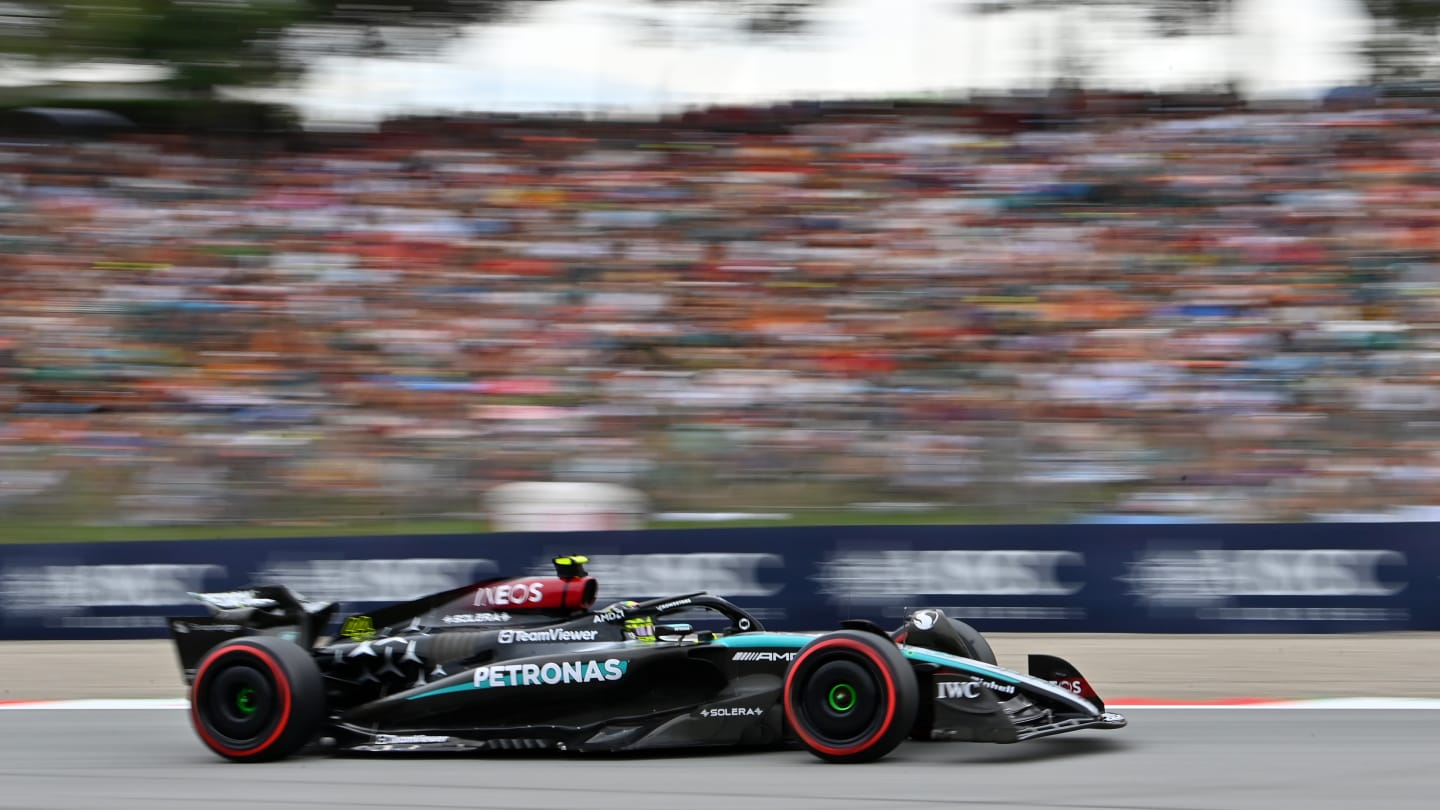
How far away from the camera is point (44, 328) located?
39.7 ft

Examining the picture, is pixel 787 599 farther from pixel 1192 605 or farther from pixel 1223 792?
pixel 1223 792

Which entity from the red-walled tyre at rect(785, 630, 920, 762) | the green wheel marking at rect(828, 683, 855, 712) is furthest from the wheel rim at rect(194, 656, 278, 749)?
the green wheel marking at rect(828, 683, 855, 712)

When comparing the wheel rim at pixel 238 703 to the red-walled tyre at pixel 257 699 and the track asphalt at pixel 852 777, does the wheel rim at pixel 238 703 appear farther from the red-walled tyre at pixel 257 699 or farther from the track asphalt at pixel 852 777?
the track asphalt at pixel 852 777

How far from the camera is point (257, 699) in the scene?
19.2 feet

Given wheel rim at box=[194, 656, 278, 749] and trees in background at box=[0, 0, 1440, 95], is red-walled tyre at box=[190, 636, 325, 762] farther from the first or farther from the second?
trees in background at box=[0, 0, 1440, 95]

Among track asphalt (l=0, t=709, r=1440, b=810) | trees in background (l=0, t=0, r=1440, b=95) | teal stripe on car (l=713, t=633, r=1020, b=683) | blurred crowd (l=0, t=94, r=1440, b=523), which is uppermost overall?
trees in background (l=0, t=0, r=1440, b=95)

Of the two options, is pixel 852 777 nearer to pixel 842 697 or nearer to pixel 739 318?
pixel 842 697

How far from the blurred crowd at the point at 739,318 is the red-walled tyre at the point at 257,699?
3.73 meters

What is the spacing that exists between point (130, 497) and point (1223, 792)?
754 centimetres

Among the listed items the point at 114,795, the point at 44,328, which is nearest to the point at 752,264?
the point at 44,328

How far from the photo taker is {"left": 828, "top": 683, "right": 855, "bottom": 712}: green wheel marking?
522 centimetres

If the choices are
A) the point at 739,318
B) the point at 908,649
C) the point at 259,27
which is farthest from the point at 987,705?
the point at 259,27

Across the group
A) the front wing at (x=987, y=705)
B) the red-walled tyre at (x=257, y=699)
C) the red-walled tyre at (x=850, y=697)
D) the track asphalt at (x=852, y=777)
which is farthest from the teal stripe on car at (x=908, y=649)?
the red-walled tyre at (x=257, y=699)

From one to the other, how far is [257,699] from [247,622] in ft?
1.59
